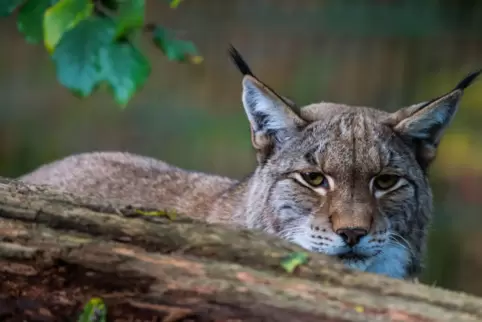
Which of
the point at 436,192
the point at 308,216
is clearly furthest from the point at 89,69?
the point at 436,192

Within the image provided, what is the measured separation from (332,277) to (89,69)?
2.72ft

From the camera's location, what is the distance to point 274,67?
5.43 meters

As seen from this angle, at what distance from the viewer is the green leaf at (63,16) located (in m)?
2.03

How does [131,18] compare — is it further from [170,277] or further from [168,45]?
→ [170,277]

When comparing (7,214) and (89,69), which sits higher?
(89,69)

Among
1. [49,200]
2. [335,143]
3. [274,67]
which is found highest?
[274,67]

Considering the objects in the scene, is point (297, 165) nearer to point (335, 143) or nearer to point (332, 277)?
point (335, 143)

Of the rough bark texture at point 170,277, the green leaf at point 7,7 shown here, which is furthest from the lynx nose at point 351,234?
the green leaf at point 7,7

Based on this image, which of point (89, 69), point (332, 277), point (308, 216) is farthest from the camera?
point (308, 216)

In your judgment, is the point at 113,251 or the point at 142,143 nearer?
the point at 113,251

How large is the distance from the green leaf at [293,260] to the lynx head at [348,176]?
908 mm

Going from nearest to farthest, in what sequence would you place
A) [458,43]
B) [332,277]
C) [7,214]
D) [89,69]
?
[89,69] < [332,277] < [7,214] < [458,43]

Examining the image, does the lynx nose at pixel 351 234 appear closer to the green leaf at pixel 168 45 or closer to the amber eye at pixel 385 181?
the amber eye at pixel 385 181

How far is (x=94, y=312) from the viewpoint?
2154 millimetres
